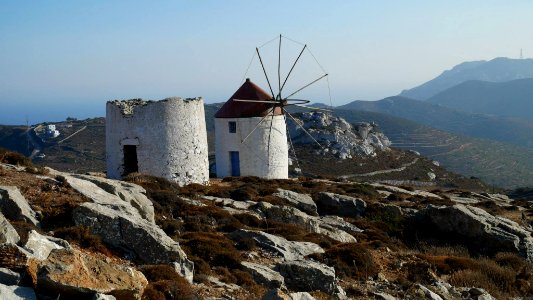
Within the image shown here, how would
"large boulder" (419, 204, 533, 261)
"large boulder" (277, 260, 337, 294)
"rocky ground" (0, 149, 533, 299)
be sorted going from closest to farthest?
"rocky ground" (0, 149, 533, 299)
"large boulder" (277, 260, 337, 294)
"large boulder" (419, 204, 533, 261)

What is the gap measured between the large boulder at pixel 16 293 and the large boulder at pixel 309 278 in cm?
542

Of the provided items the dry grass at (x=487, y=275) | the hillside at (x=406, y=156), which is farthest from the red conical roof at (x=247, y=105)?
the hillside at (x=406, y=156)

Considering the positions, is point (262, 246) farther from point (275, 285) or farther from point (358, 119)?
point (358, 119)

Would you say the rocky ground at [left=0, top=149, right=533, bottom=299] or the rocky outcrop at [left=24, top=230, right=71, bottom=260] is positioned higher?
the rocky outcrop at [left=24, top=230, right=71, bottom=260]

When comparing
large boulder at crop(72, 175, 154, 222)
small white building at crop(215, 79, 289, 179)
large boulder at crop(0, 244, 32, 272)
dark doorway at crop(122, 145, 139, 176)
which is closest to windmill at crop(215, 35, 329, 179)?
small white building at crop(215, 79, 289, 179)

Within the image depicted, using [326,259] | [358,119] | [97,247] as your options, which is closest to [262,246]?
[326,259]

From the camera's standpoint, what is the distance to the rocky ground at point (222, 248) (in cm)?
785

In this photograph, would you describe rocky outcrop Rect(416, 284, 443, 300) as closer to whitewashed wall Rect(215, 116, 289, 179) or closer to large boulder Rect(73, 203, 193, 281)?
large boulder Rect(73, 203, 193, 281)

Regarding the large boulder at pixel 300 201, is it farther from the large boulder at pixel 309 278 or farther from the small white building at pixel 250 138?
the large boulder at pixel 309 278

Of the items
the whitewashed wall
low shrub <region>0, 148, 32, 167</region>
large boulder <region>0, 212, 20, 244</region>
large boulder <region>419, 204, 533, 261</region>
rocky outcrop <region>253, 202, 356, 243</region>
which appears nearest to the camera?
large boulder <region>0, 212, 20, 244</region>

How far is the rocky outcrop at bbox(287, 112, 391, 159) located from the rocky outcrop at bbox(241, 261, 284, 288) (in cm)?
5147

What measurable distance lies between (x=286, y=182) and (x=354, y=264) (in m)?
17.0

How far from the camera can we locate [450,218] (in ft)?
63.0

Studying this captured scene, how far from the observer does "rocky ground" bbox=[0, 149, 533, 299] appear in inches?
309
